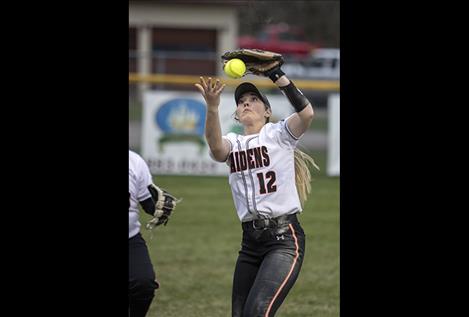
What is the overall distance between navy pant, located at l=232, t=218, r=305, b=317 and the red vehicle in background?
25.1 meters

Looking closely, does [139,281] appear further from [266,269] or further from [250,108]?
[250,108]

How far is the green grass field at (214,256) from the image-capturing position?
7699mm

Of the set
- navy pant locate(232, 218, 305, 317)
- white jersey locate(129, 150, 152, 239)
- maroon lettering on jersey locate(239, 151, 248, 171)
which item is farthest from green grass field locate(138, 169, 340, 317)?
maroon lettering on jersey locate(239, 151, 248, 171)

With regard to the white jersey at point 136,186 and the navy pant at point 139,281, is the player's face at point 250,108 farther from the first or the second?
the navy pant at point 139,281

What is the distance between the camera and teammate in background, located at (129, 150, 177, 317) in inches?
238

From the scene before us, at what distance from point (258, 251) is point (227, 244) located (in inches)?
212

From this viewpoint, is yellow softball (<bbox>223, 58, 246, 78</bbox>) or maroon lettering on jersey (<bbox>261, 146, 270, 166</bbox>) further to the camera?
maroon lettering on jersey (<bbox>261, 146, 270, 166</bbox>)

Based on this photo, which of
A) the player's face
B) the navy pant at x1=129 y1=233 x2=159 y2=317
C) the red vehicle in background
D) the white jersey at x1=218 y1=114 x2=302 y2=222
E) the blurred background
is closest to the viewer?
the white jersey at x1=218 y1=114 x2=302 y2=222

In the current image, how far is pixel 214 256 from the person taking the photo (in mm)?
10047

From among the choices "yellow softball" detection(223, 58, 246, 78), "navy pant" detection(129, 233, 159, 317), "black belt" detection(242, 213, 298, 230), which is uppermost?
"yellow softball" detection(223, 58, 246, 78)

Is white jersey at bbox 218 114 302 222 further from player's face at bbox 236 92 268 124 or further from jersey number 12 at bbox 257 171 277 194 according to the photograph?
player's face at bbox 236 92 268 124

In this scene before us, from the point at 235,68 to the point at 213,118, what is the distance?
36cm
